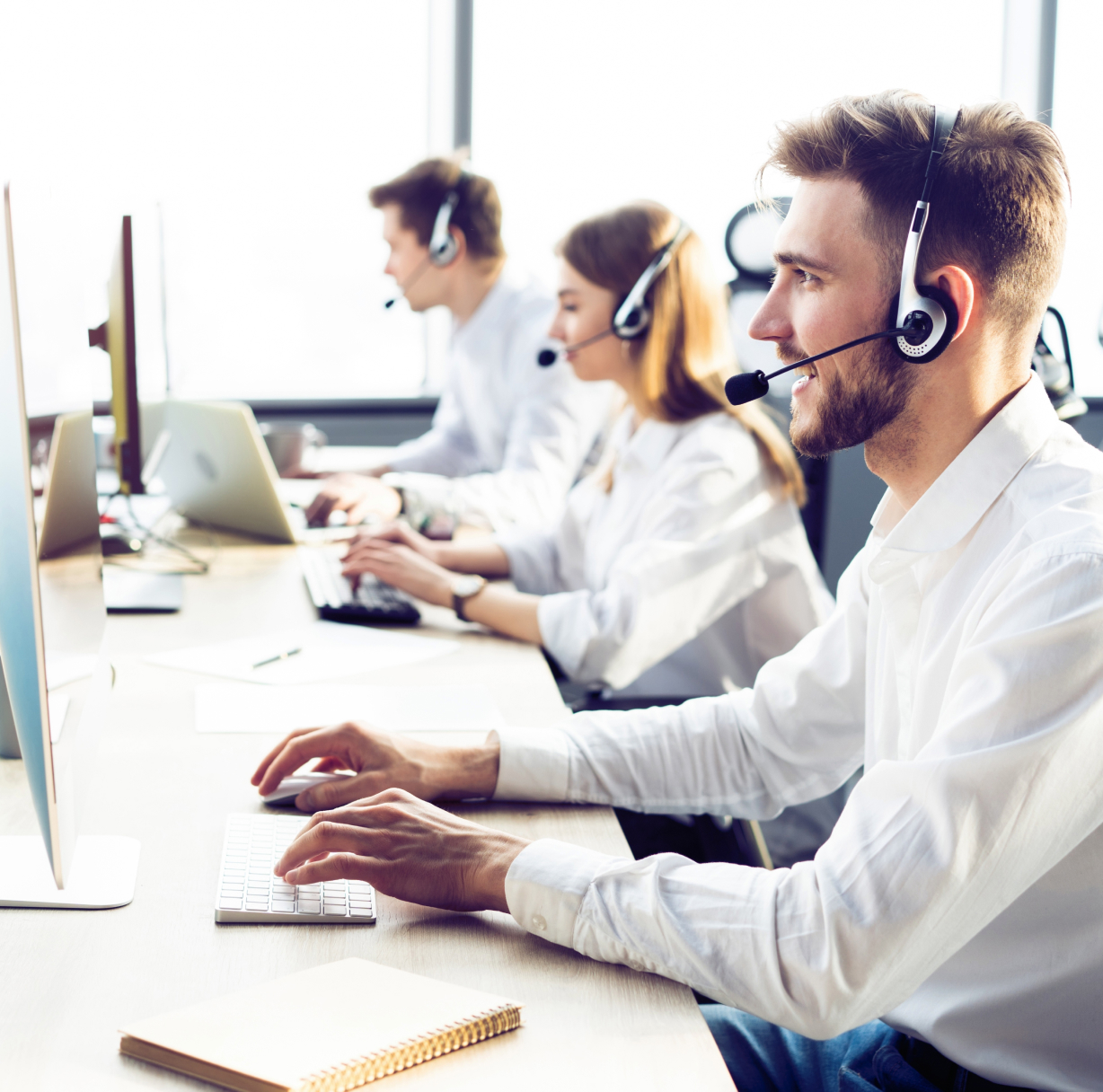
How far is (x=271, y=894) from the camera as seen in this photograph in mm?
785

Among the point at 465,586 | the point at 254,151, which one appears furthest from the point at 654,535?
the point at 254,151

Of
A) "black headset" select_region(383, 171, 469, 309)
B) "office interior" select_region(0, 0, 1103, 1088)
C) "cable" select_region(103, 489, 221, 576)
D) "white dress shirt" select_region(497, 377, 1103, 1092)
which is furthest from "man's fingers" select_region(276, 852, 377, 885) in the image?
"black headset" select_region(383, 171, 469, 309)

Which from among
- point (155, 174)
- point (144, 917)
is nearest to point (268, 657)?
point (144, 917)

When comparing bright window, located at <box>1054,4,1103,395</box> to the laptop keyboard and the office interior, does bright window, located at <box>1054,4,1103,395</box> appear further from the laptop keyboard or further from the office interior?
the laptop keyboard

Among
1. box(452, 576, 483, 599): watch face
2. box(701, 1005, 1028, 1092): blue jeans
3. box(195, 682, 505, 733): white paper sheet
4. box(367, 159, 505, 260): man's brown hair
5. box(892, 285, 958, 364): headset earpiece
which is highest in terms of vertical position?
box(367, 159, 505, 260): man's brown hair

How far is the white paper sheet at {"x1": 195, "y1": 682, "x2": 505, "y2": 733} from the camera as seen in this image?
1152mm

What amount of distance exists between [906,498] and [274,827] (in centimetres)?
57

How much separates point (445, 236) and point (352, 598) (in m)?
1.46

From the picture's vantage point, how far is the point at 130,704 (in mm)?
1202

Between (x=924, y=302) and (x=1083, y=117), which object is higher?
(x=1083, y=117)

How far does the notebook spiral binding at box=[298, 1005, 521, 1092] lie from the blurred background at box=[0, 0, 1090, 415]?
3.03 metres

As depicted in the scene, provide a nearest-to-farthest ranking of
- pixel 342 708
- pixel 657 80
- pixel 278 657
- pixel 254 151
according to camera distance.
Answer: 1. pixel 342 708
2. pixel 278 657
3. pixel 254 151
4. pixel 657 80

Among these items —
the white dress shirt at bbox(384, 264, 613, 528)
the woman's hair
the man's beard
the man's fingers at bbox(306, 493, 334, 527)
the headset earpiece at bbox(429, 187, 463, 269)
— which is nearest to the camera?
the man's beard

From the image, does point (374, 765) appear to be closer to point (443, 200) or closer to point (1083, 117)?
point (443, 200)
